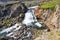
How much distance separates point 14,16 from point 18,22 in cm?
498

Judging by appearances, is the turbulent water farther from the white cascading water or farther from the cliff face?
the cliff face

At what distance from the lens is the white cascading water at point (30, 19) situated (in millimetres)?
58372

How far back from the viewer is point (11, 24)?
56344 millimetres

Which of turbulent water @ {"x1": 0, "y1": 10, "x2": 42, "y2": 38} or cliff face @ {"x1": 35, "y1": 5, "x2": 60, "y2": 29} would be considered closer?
cliff face @ {"x1": 35, "y1": 5, "x2": 60, "y2": 29}

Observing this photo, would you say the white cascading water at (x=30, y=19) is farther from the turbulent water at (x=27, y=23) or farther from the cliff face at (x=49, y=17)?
the cliff face at (x=49, y=17)

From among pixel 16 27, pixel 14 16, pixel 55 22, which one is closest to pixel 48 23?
pixel 55 22

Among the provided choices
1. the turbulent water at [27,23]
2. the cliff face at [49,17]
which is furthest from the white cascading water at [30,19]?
the cliff face at [49,17]

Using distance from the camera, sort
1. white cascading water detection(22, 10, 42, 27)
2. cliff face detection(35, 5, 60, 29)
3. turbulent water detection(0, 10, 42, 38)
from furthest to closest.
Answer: white cascading water detection(22, 10, 42, 27), turbulent water detection(0, 10, 42, 38), cliff face detection(35, 5, 60, 29)

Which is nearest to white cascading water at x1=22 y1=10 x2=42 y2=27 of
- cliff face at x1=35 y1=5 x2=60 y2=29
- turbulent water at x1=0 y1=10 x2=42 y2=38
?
turbulent water at x1=0 y1=10 x2=42 y2=38

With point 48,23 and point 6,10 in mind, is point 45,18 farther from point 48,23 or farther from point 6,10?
point 6,10

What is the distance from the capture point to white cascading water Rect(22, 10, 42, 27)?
58.4 metres

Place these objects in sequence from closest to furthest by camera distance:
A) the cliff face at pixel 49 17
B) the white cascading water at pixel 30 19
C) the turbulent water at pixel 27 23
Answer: the cliff face at pixel 49 17
the turbulent water at pixel 27 23
the white cascading water at pixel 30 19

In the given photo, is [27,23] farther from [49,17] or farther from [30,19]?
[49,17]

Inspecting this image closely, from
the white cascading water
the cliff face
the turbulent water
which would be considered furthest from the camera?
the white cascading water
